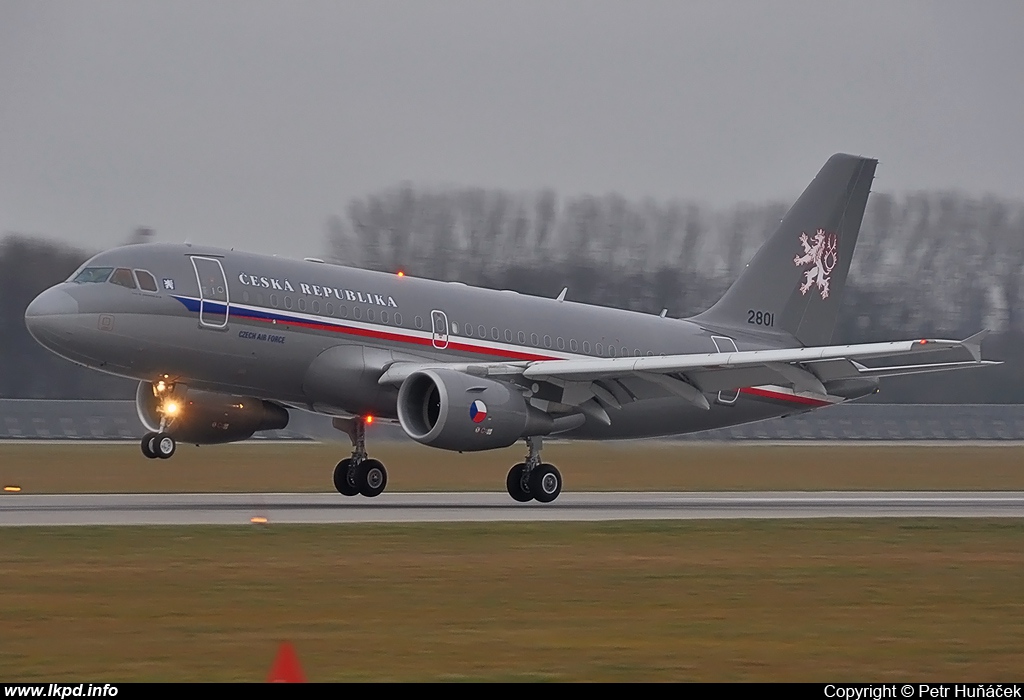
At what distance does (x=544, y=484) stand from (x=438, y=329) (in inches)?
134

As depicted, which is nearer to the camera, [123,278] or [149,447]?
[123,278]

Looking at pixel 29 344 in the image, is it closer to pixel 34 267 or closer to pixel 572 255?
pixel 34 267

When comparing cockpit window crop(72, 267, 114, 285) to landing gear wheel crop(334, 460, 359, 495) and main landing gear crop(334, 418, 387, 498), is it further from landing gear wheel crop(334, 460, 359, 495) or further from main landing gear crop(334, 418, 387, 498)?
landing gear wheel crop(334, 460, 359, 495)

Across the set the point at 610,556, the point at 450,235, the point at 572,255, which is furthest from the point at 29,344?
the point at 610,556

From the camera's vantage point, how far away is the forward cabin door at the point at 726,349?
99.7 feet

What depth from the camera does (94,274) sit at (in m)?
23.9

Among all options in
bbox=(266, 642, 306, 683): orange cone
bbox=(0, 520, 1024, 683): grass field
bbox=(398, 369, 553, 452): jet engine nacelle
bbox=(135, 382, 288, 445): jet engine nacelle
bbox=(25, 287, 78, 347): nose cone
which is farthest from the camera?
bbox=(135, 382, 288, 445): jet engine nacelle

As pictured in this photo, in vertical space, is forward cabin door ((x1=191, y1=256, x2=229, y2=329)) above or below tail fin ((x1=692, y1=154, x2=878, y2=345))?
below

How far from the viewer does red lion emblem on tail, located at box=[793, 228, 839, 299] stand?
106ft

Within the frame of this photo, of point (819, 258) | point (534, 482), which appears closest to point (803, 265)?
point (819, 258)

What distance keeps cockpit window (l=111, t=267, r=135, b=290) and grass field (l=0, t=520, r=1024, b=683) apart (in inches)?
221

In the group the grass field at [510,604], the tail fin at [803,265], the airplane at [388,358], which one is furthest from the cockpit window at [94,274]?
the tail fin at [803,265]

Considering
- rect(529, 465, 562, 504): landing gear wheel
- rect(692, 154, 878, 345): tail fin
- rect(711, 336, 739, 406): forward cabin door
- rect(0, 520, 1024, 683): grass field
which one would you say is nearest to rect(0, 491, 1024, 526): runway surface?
rect(529, 465, 562, 504): landing gear wheel

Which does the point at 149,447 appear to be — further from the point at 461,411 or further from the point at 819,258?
the point at 819,258
